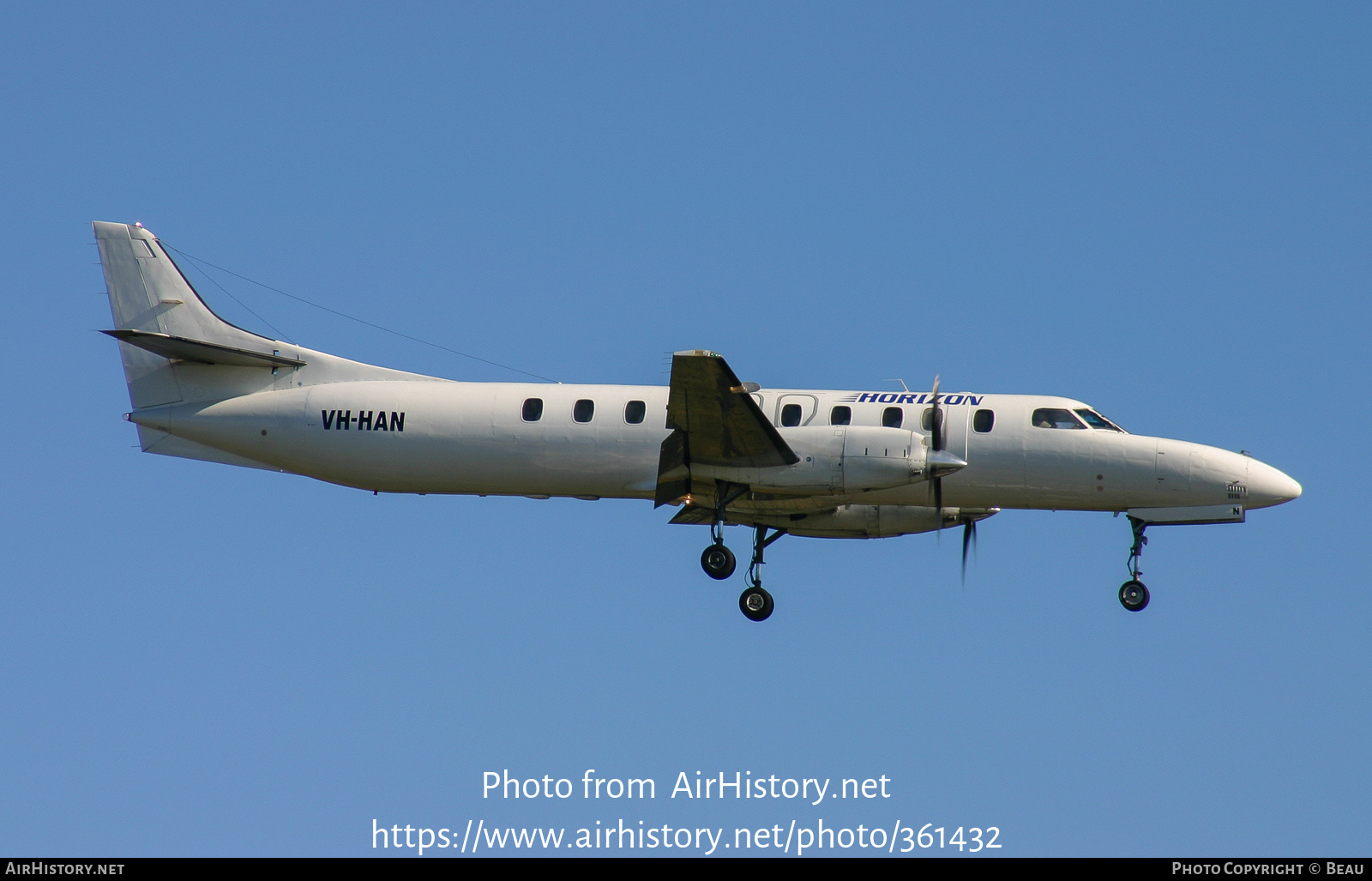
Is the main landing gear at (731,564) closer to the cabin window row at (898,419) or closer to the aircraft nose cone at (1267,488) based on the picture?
the cabin window row at (898,419)

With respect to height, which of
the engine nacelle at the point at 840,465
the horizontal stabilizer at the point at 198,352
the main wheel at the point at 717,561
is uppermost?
the horizontal stabilizer at the point at 198,352

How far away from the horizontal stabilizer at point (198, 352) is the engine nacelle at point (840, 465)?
8609 mm

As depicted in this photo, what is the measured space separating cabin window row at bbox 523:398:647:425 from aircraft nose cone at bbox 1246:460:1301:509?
10224 millimetres

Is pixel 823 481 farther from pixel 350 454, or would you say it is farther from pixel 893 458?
pixel 350 454

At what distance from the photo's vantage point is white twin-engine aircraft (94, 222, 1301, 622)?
2411 centimetres

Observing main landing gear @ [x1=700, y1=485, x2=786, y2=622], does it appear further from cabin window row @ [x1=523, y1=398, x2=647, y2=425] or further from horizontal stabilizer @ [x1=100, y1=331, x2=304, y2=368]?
horizontal stabilizer @ [x1=100, y1=331, x2=304, y2=368]

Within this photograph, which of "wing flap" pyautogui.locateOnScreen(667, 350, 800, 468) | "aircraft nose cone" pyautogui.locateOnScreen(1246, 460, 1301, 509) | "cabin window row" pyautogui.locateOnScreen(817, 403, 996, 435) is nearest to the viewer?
"wing flap" pyautogui.locateOnScreen(667, 350, 800, 468)

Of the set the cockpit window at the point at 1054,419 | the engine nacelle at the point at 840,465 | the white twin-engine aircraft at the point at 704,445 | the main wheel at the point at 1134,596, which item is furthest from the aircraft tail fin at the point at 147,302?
the main wheel at the point at 1134,596

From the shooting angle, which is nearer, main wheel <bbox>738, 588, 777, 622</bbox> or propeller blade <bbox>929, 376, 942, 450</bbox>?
propeller blade <bbox>929, 376, 942, 450</bbox>

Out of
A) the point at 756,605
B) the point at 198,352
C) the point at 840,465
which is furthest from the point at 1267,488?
the point at 198,352

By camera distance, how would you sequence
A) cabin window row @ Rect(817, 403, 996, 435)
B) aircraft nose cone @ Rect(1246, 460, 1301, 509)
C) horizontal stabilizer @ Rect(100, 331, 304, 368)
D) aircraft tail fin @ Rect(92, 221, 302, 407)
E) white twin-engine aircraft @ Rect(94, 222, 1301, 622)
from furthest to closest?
aircraft tail fin @ Rect(92, 221, 302, 407)
horizontal stabilizer @ Rect(100, 331, 304, 368)
cabin window row @ Rect(817, 403, 996, 435)
aircraft nose cone @ Rect(1246, 460, 1301, 509)
white twin-engine aircraft @ Rect(94, 222, 1301, 622)

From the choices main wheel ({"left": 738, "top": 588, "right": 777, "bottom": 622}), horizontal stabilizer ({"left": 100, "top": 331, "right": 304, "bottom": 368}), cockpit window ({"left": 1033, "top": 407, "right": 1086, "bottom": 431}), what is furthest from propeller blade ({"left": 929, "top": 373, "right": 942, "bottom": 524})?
horizontal stabilizer ({"left": 100, "top": 331, "right": 304, "bottom": 368})

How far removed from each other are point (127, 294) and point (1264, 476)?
21.1 meters

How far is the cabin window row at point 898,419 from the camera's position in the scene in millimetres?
25156
